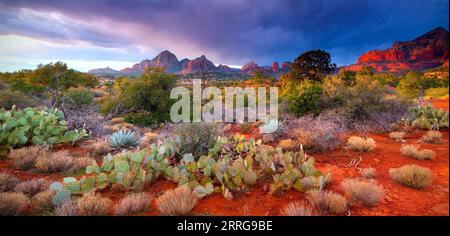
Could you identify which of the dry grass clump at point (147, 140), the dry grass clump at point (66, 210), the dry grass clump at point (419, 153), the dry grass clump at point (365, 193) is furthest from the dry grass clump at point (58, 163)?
the dry grass clump at point (419, 153)

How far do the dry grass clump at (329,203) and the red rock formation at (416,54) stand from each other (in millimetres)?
1731

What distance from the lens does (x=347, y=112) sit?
10820mm

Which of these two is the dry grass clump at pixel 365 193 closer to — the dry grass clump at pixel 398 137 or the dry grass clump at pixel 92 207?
the dry grass clump at pixel 92 207

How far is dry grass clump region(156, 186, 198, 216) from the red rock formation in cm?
274

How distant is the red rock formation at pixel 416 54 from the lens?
233cm

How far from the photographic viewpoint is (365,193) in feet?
11.4

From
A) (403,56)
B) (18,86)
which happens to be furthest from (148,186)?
(18,86)

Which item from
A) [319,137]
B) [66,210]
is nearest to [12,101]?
[66,210]

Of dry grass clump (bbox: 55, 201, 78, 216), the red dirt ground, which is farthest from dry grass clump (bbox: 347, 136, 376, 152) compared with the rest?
dry grass clump (bbox: 55, 201, 78, 216)

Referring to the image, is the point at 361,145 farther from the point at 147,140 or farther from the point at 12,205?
the point at 12,205
